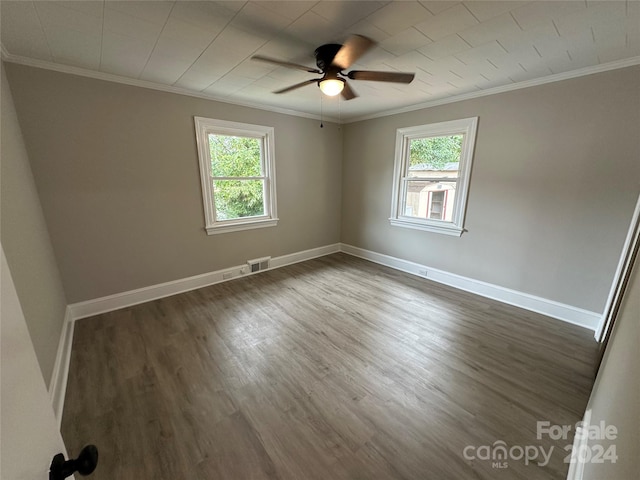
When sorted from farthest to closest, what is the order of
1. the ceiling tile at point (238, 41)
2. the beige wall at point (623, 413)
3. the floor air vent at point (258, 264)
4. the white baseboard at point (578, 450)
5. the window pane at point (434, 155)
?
the floor air vent at point (258, 264)
the window pane at point (434, 155)
the ceiling tile at point (238, 41)
the white baseboard at point (578, 450)
the beige wall at point (623, 413)

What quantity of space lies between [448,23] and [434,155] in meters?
2.17

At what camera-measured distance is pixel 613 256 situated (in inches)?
98.4

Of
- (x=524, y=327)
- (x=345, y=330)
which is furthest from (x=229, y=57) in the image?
(x=524, y=327)

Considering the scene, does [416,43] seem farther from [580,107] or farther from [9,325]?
[9,325]

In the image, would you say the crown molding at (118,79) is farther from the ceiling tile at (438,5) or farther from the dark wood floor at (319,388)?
the ceiling tile at (438,5)

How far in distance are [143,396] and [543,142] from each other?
4404mm

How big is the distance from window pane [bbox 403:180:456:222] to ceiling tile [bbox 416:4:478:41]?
6.85ft

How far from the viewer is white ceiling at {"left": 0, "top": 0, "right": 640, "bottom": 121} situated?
1604 mm

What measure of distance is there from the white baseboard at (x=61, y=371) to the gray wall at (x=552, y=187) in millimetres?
4237

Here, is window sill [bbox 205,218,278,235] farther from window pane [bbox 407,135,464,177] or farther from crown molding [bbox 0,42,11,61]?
window pane [bbox 407,135,464,177]

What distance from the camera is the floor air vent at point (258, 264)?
4113 mm


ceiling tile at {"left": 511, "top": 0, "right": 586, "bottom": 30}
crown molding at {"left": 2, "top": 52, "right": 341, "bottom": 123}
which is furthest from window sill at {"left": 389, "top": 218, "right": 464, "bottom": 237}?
crown molding at {"left": 2, "top": 52, "right": 341, "bottom": 123}

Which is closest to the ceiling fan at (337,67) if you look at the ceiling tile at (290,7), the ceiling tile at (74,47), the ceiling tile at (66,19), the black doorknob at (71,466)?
the ceiling tile at (290,7)

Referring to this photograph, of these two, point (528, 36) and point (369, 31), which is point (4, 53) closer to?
point (369, 31)
